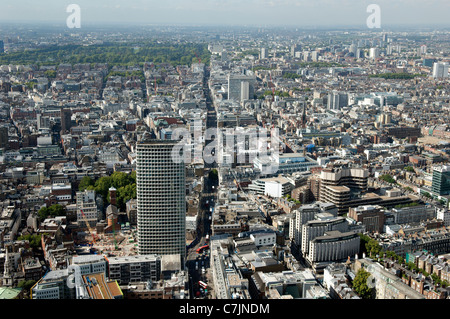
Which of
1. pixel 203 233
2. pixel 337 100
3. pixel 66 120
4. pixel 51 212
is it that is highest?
pixel 337 100

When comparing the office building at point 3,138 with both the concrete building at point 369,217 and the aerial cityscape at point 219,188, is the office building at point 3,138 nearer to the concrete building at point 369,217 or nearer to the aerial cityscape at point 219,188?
the aerial cityscape at point 219,188

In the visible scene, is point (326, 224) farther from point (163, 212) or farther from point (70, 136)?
point (70, 136)

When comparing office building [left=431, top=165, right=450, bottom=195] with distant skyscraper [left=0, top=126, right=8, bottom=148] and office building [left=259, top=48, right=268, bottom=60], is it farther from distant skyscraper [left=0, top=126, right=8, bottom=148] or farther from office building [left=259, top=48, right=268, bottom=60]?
office building [left=259, top=48, right=268, bottom=60]

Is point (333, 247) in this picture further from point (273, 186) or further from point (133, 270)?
point (273, 186)

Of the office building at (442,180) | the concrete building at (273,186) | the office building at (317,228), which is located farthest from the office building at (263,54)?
the office building at (317,228)

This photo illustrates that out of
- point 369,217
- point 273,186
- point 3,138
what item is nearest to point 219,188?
point 273,186
